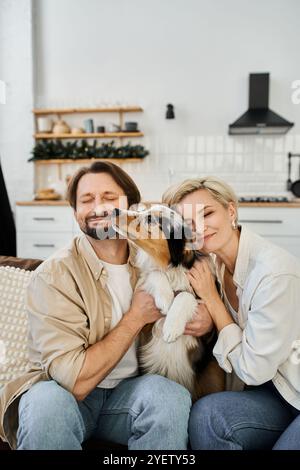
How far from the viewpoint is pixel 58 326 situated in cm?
121

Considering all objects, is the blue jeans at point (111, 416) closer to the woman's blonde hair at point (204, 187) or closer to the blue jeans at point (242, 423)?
the blue jeans at point (242, 423)

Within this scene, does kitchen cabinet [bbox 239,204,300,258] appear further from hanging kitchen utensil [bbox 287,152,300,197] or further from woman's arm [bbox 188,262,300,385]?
woman's arm [bbox 188,262,300,385]

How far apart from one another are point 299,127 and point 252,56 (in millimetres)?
864

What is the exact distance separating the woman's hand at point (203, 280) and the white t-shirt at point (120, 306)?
0.71 ft

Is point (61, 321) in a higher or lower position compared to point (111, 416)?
higher

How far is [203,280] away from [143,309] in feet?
0.77

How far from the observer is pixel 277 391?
4.39ft

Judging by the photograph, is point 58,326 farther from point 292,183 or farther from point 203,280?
point 292,183

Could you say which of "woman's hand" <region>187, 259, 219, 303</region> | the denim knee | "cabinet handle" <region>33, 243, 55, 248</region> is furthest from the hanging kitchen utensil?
the denim knee

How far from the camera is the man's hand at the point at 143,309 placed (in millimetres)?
1323

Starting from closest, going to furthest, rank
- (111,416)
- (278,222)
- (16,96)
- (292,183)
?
(111,416)
(278,222)
(292,183)
(16,96)

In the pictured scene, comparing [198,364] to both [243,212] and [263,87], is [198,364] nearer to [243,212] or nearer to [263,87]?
[243,212]

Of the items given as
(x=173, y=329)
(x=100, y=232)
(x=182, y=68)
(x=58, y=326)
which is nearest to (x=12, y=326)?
(x=58, y=326)
